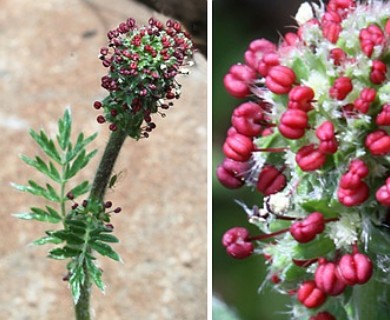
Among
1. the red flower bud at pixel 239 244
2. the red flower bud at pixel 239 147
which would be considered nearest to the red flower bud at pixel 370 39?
the red flower bud at pixel 239 147

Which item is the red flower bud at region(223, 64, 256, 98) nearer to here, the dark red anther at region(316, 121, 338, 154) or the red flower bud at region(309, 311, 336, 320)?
the dark red anther at region(316, 121, 338, 154)

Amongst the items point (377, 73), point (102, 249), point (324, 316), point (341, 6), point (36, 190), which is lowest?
point (324, 316)

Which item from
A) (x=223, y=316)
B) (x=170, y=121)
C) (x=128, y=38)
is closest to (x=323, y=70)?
(x=128, y=38)

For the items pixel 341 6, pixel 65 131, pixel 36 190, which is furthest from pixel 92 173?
pixel 341 6

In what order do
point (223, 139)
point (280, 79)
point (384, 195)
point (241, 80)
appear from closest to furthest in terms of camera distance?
point (384, 195) → point (280, 79) → point (241, 80) → point (223, 139)

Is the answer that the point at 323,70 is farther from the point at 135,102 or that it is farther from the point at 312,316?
the point at 312,316

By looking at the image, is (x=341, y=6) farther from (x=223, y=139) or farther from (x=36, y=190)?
(x=223, y=139)
